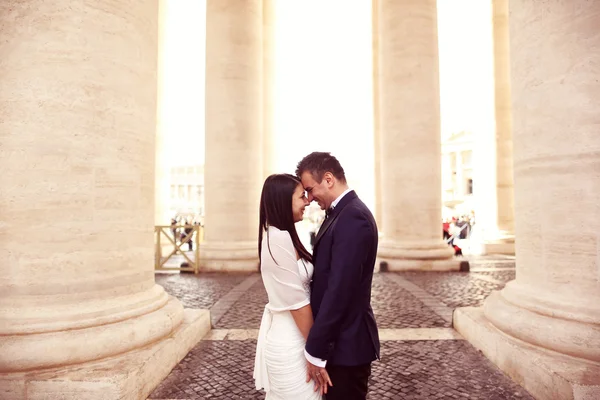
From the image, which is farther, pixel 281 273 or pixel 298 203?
pixel 298 203

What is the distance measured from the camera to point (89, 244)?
6.66 meters

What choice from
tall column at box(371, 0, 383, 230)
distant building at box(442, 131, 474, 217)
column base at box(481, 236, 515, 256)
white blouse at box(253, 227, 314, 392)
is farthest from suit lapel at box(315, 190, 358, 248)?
distant building at box(442, 131, 474, 217)

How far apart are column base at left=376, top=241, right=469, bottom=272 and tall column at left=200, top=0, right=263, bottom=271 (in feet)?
23.5

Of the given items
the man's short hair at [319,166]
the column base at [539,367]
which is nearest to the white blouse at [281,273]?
the man's short hair at [319,166]

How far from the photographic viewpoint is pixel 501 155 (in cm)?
2930

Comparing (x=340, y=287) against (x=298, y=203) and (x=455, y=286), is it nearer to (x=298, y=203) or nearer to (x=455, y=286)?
(x=298, y=203)

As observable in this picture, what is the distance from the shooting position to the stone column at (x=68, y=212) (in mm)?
6094

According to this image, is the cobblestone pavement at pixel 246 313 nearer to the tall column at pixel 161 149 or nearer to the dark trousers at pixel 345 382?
the dark trousers at pixel 345 382

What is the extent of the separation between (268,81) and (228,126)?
14098mm

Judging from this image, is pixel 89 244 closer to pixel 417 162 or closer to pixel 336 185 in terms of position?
pixel 336 185

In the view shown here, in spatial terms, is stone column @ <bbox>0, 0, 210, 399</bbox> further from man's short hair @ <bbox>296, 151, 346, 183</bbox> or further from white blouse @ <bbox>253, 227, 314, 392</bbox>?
man's short hair @ <bbox>296, 151, 346, 183</bbox>

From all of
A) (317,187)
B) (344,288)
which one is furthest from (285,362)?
(317,187)

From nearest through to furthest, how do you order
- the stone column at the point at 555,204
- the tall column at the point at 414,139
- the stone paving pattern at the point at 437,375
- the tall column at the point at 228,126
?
the stone column at the point at 555,204 → the stone paving pattern at the point at 437,375 → the tall column at the point at 414,139 → the tall column at the point at 228,126

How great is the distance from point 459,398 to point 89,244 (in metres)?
6.56
